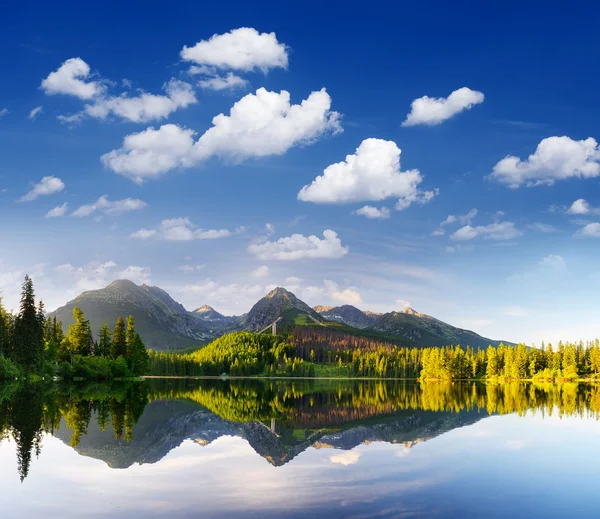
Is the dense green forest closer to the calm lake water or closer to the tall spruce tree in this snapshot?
the tall spruce tree

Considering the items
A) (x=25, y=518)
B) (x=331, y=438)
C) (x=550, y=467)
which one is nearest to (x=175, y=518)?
(x=25, y=518)

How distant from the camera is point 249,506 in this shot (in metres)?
21.0

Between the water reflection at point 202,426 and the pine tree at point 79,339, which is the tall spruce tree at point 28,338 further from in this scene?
the water reflection at point 202,426

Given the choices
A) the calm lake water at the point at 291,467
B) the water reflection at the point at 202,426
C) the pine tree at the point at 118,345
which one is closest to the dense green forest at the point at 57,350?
the pine tree at the point at 118,345

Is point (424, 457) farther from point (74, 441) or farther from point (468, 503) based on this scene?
point (74, 441)

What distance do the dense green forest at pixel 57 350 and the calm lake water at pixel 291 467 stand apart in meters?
66.3

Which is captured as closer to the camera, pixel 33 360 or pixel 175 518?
pixel 175 518

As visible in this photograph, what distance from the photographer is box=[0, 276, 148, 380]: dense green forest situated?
4476 inches

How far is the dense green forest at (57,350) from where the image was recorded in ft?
373

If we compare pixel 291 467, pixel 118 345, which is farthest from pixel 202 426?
pixel 118 345

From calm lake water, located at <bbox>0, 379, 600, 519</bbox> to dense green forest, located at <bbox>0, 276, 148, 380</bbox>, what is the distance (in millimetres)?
66298

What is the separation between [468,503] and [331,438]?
2071 centimetres

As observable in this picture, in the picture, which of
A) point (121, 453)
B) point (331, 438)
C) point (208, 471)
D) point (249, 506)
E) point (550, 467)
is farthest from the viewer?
point (331, 438)

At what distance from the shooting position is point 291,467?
2952 centimetres
